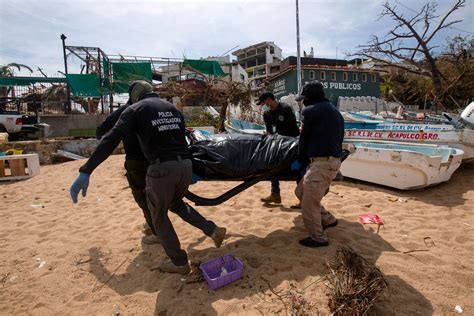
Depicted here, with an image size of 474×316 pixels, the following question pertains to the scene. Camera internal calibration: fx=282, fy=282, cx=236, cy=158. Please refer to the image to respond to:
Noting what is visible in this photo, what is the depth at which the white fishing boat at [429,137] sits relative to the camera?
579cm

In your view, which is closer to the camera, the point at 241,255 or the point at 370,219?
the point at 241,255

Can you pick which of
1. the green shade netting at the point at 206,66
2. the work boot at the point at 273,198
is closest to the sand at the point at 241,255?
the work boot at the point at 273,198

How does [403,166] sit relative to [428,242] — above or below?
above

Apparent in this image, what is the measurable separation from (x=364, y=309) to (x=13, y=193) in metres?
6.78

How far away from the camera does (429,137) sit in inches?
242

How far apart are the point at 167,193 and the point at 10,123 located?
490 inches

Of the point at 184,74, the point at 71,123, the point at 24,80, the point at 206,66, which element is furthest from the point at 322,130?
the point at 24,80

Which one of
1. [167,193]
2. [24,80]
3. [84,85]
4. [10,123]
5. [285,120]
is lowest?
[167,193]

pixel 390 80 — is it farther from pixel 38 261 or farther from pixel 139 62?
pixel 38 261

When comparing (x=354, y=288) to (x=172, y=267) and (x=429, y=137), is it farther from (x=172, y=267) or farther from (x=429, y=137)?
(x=429, y=137)

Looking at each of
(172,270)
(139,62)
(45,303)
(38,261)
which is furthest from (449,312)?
(139,62)

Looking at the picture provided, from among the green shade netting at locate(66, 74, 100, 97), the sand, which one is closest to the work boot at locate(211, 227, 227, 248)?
the sand

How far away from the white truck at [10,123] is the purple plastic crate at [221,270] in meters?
12.6

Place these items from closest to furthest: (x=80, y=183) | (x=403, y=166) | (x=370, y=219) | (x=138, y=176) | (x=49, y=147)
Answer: (x=80, y=183) → (x=138, y=176) → (x=370, y=219) → (x=403, y=166) → (x=49, y=147)
